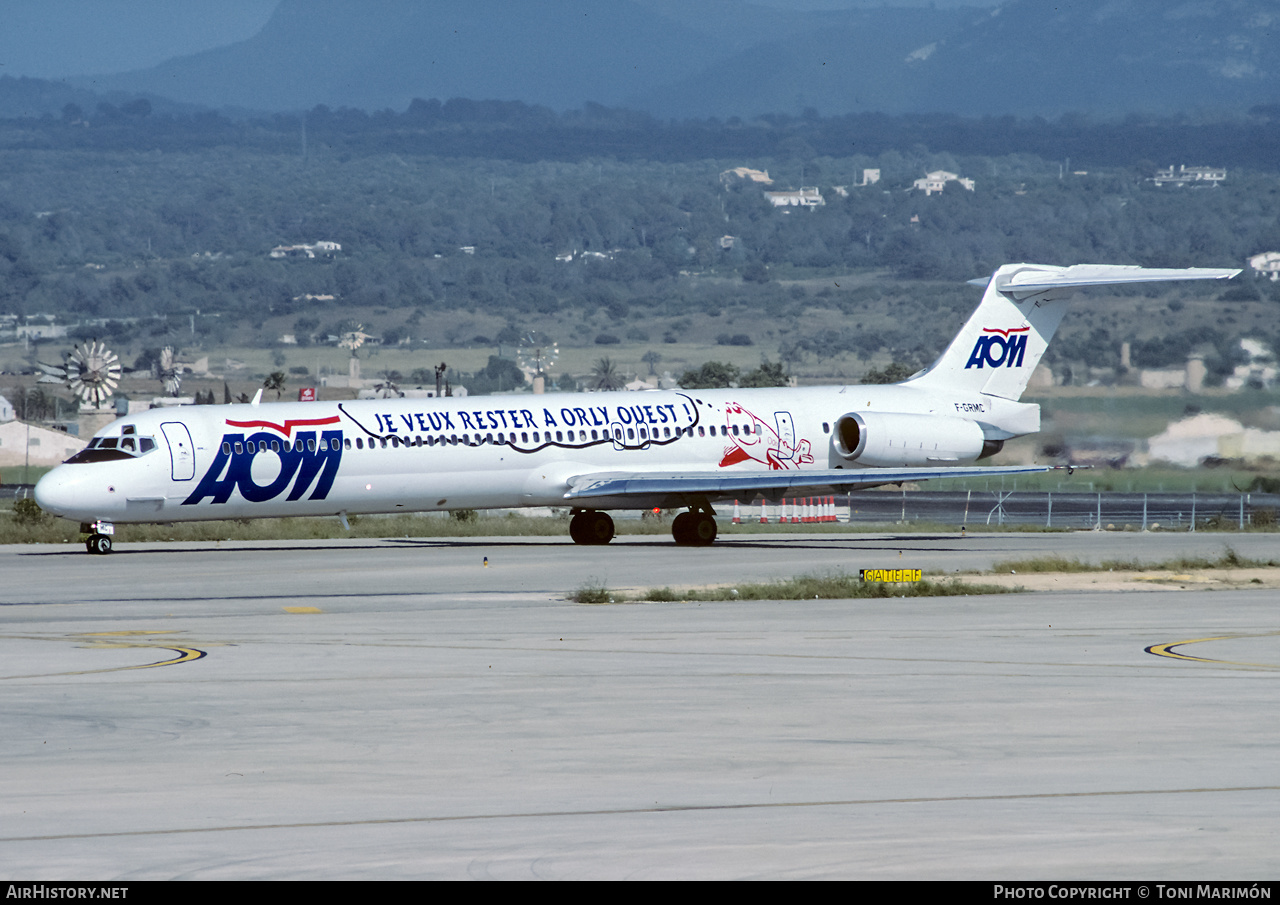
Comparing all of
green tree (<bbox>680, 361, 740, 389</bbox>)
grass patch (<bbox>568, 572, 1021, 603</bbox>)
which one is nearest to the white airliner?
grass patch (<bbox>568, 572, 1021, 603</bbox>)

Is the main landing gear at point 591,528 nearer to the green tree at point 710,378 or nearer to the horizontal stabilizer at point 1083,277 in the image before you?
the horizontal stabilizer at point 1083,277

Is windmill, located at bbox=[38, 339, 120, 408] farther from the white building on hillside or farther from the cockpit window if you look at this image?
the cockpit window

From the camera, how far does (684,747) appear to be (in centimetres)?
1442

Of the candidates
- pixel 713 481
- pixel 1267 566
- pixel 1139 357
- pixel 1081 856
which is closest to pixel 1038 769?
pixel 1081 856

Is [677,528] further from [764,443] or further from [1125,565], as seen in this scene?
[1125,565]

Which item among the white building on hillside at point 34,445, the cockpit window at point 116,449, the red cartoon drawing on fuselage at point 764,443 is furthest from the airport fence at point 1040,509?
the white building on hillside at point 34,445

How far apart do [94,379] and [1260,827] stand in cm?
13047

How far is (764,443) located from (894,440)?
3.41 m

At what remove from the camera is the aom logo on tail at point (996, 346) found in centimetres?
4972

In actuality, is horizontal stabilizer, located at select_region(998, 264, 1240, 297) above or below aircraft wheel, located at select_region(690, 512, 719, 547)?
above

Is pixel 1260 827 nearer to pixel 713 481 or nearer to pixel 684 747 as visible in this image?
pixel 684 747

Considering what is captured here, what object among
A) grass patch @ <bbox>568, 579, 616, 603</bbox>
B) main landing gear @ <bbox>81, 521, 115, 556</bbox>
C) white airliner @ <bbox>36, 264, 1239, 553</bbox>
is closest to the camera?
grass patch @ <bbox>568, 579, 616, 603</bbox>

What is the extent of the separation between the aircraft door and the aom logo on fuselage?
37 centimetres

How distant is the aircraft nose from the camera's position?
3916cm
